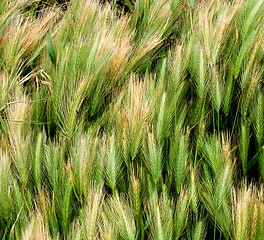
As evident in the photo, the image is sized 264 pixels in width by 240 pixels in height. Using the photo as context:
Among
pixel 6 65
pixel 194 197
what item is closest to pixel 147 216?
pixel 194 197

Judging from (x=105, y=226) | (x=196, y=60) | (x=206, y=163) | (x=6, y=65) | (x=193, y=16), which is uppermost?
(x=193, y=16)

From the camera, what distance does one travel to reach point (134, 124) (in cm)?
140

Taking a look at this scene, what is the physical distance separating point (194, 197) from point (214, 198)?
0.16ft

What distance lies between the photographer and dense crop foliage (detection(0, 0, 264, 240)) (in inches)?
52.3

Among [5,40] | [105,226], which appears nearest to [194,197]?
[105,226]

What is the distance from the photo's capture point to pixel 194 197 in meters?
1.35

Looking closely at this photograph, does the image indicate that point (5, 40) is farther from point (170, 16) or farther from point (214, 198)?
point (214, 198)

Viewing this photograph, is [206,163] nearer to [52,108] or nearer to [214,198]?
[214,198]

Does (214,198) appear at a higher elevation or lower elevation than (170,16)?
lower

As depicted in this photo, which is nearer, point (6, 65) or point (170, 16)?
point (6, 65)

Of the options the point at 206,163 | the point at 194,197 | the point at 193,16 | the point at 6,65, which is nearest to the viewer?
the point at 194,197

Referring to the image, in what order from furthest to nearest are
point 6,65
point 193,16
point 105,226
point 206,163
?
point 193,16 → point 6,65 → point 206,163 → point 105,226

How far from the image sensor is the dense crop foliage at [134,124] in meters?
1.33

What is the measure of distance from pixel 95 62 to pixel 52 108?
0.58 ft
